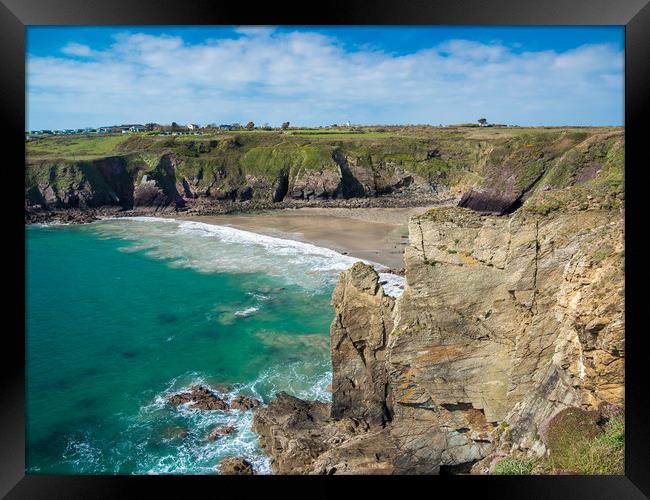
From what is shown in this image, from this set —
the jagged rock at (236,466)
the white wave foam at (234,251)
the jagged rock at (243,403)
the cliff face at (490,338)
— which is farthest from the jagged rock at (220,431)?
the white wave foam at (234,251)

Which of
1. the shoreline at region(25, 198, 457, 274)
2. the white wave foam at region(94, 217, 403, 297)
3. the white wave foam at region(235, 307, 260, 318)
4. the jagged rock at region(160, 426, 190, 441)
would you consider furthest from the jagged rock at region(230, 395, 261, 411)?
the shoreline at region(25, 198, 457, 274)

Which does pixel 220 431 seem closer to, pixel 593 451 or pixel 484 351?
pixel 484 351

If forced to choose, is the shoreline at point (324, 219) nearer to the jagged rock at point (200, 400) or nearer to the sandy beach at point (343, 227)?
the sandy beach at point (343, 227)

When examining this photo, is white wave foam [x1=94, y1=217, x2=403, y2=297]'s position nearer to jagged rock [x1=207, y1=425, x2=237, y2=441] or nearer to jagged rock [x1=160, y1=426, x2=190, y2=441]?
jagged rock [x1=207, y1=425, x2=237, y2=441]
